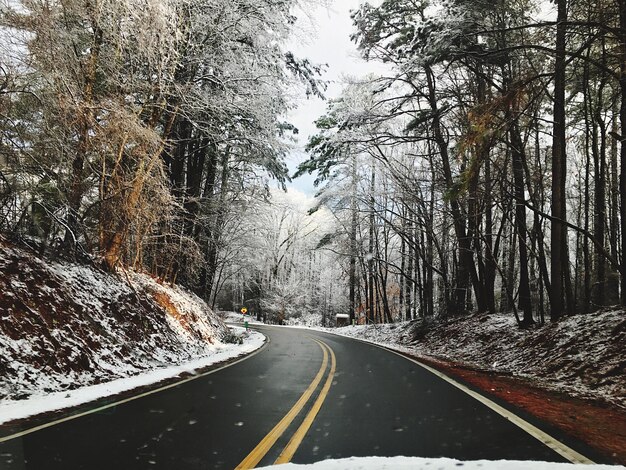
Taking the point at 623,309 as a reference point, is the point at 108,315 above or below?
below

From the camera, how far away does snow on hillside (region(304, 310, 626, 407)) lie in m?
8.66

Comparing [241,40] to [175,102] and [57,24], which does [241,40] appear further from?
[57,24]

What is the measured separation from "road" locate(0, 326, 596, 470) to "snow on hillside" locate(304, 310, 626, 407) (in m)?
3.13

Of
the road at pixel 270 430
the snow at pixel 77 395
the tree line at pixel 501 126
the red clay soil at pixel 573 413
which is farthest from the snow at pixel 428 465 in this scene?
the tree line at pixel 501 126

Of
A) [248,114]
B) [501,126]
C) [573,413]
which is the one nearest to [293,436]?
[573,413]

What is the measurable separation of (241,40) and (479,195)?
9.87 metres

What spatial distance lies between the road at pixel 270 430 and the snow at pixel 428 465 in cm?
28

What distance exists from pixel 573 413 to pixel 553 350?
574cm

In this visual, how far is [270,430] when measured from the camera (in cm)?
505

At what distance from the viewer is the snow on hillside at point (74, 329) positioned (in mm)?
7262

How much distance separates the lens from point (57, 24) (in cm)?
942

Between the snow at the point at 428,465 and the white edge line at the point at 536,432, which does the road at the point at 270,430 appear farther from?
the snow at the point at 428,465

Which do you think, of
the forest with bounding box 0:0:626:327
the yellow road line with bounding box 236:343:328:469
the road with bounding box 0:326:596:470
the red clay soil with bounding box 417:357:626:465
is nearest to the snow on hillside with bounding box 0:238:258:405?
the forest with bounding box 0:0:626:327

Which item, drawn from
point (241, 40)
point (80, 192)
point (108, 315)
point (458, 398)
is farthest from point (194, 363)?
point (241, 40)
